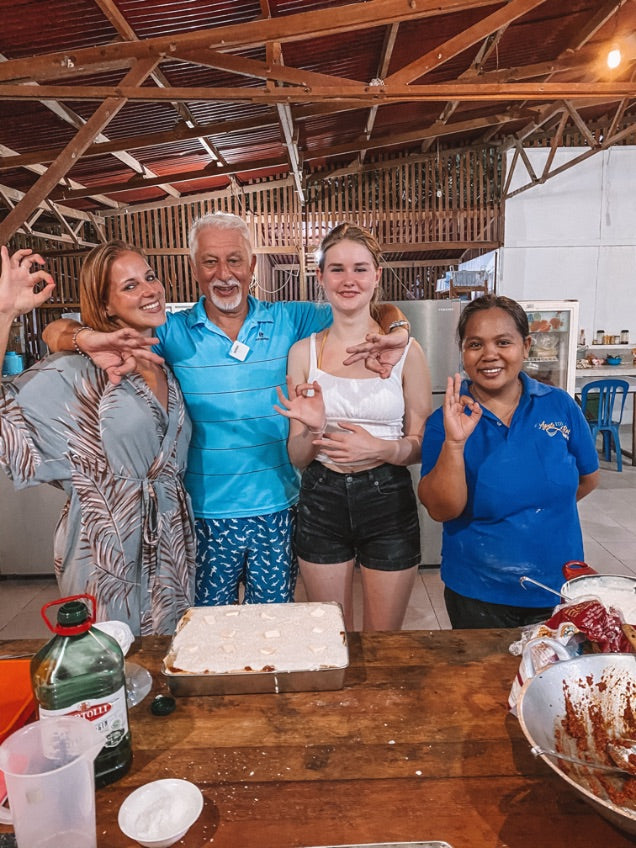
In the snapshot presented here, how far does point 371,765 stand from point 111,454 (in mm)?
1188

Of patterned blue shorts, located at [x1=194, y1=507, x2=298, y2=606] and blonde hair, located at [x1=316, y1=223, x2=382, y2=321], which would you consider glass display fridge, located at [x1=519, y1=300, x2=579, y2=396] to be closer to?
blonde hair, located at [x1=316, y1=223, x2=382, y2=321]

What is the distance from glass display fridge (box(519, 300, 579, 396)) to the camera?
613 cm

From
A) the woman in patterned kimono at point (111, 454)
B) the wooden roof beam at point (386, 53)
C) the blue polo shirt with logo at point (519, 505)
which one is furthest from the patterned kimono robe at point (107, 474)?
the wooden roof beam at point (386, 53)

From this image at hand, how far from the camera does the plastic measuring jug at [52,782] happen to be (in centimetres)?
82

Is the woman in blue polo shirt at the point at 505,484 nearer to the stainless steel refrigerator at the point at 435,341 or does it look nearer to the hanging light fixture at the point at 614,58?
the stainless steel refrigerator at the point at 435,341

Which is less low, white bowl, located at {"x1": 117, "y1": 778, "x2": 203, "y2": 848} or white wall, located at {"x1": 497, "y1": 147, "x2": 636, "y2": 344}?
white wall, located at {"x1": 497, "y1": 147, "x2": 636, "y2": 344}

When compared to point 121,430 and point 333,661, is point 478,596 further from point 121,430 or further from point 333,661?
point 121,430

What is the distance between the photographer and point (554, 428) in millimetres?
1783

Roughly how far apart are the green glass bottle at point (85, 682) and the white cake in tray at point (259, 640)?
0.68ft

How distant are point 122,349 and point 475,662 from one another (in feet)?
4.35

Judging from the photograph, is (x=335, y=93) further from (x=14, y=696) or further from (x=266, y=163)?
(x=14, y=696)

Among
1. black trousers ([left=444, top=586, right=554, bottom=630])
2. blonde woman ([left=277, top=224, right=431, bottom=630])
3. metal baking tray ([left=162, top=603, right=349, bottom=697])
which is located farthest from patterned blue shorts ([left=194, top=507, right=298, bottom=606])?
metal baking tray ([left=162, top=603, right=349, bottom=697])

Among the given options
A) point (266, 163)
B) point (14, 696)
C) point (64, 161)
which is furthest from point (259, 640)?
point (266, 163)

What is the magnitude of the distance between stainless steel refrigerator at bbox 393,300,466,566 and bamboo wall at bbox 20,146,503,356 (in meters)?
6.28
